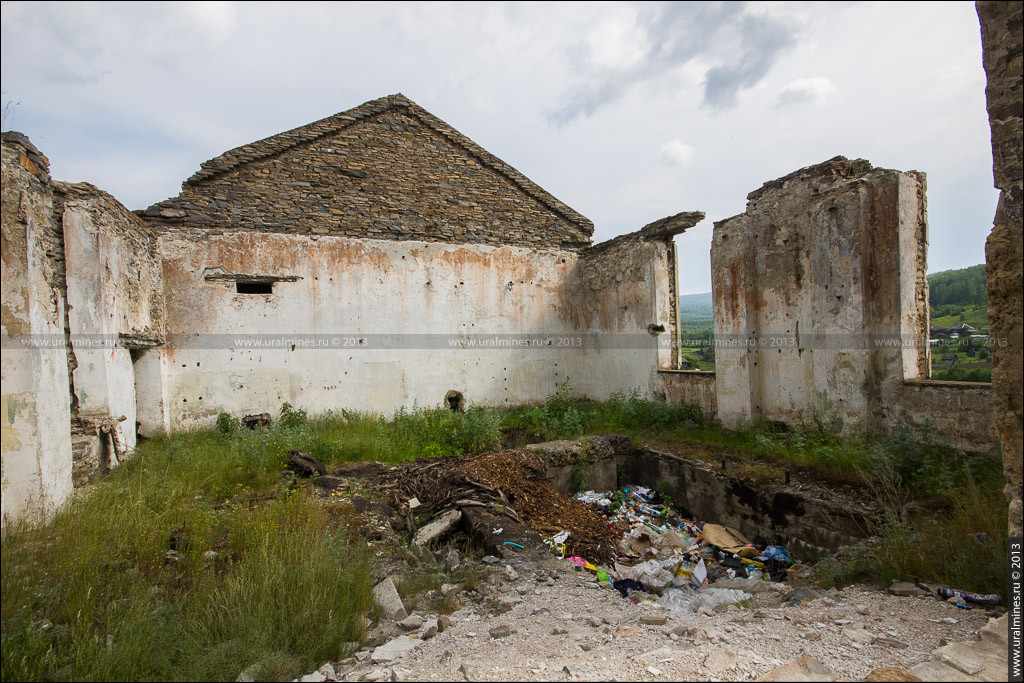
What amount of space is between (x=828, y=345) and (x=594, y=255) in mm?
5523

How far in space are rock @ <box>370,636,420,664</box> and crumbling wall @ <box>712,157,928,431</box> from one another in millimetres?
5890

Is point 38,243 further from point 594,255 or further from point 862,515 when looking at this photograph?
point 594,255

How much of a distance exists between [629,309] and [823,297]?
3.78 meters

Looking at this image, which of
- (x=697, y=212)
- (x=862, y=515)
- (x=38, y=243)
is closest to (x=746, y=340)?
(x=697, y=212)

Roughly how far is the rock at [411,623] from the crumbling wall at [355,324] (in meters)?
6.61

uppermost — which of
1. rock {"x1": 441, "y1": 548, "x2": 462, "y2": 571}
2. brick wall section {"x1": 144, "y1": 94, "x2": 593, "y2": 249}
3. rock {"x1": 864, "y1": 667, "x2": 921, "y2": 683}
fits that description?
brick wall section {"x1": 144, "y1": 94, "x2": 593, "y2": 249}

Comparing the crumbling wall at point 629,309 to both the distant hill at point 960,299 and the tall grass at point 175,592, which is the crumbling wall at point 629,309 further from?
the tall grass at point 175,592

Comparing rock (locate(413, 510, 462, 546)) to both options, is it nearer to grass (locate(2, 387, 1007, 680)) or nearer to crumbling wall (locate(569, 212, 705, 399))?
grass (locate(2, 387, 1007, 680))

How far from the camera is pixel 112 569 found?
3258 millimetres

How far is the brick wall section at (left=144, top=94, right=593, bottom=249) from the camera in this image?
8.71 metres

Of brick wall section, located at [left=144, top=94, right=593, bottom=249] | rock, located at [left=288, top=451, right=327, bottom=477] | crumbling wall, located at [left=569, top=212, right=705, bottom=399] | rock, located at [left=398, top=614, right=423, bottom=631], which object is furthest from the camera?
crumbling wall, located at [left=569, top=212, right=705, bottom=399]

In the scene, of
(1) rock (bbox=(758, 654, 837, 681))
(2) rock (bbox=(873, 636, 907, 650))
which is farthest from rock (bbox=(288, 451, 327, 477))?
(2) rock (bbox=(873, 636, 907, 650))

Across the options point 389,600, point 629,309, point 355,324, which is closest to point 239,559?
point 389,600

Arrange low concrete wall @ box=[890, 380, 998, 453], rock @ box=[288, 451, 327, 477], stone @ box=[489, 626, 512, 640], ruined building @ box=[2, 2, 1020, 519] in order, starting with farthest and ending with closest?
1. rock @ box=[288, 451, 327, 477]
2. ruined building @ box=[2, 2, 1020, 519]
3. low concrete wall @ box=[890, 380, 998, 453]
4. stone @ box=[489, 626, 512, 640]
